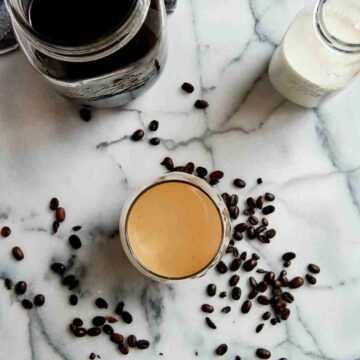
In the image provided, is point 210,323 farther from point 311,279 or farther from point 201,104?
point 201,104

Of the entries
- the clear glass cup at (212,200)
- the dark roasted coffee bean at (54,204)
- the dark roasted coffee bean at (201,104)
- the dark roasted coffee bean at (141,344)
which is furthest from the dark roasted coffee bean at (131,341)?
the dark roasted coffee bean at (201,104)

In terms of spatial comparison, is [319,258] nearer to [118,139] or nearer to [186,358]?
[186,358]

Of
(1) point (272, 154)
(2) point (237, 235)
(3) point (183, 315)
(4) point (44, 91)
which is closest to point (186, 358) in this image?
(3) point (183, 315)

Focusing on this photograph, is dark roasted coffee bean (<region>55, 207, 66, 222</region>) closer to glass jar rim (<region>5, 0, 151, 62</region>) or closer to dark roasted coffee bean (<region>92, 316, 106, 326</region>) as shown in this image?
dark roasted coffee bean (<region>92, 316, 106, 326</region>)

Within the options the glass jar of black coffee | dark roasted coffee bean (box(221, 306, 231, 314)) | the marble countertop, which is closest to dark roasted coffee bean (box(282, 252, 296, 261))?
the marble countertop

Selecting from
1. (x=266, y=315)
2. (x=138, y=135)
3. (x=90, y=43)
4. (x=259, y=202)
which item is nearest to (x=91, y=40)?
(x=90, y=43)

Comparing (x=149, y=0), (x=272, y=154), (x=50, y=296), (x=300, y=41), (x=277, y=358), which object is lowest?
(x=277, y=358)

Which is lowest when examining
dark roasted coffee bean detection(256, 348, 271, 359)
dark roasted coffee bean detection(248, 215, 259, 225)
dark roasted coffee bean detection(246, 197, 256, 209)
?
dark roasted coffee bean detection(256, 348, 271, 359)
